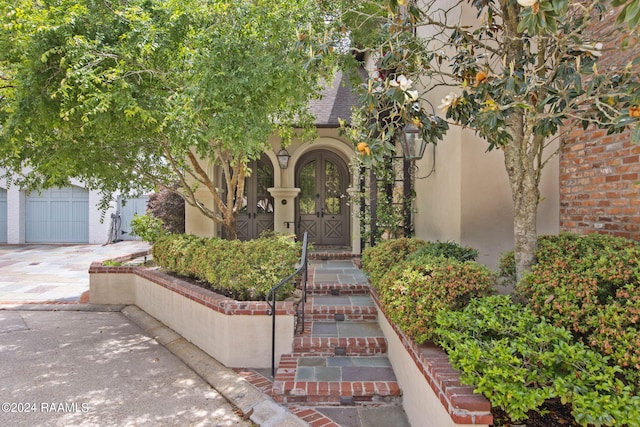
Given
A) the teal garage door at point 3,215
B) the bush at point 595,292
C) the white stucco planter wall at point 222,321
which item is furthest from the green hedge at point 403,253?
the teal garage door at point 3,215

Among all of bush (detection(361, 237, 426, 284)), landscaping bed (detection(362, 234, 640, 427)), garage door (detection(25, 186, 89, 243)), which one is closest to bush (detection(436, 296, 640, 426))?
landscaping bed (detection(362, 234, 640, 427))

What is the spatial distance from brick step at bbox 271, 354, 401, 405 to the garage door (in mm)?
15832

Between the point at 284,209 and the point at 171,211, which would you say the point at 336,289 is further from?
the point at 171,211

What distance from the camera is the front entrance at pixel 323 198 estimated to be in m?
Result: 10.4

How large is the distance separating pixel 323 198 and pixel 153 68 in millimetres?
5931

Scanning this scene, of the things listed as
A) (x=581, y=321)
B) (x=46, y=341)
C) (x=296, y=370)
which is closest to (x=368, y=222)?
(x=296, y=370)

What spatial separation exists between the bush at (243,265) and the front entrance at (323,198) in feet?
14.4

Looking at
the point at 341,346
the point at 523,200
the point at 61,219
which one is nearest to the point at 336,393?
the point at 341,346

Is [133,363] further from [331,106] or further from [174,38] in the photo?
[331,106]

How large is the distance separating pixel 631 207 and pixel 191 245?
558cm

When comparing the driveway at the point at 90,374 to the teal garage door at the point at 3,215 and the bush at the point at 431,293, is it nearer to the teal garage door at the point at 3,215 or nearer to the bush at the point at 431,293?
the bush at the point at 431,293

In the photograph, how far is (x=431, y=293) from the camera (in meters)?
3.25

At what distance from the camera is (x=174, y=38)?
5117 millimetres

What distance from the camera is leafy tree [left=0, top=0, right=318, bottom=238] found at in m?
4.40
